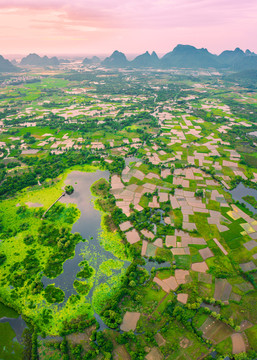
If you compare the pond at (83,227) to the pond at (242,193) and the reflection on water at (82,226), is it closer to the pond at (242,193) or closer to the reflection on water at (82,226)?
the reflection on water at (82,226)

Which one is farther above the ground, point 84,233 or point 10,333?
point 84,233

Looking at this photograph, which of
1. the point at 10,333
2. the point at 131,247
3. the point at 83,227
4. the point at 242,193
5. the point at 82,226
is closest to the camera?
the point at 10,333

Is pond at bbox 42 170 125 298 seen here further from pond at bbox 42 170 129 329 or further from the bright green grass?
the bright green grass

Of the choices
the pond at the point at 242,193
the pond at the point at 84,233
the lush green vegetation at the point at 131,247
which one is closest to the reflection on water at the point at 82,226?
the pond at the point at 84,233

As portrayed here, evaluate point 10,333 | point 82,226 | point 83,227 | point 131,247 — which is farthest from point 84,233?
point 10,333

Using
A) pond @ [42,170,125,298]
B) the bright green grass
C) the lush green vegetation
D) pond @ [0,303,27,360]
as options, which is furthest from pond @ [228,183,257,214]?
the bright green grass

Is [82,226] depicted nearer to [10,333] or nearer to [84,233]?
[84,233]

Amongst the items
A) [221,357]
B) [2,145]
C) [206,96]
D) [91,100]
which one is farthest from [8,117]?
[206,96]

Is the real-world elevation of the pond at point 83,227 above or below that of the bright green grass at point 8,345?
above

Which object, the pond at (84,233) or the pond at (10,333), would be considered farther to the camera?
the pond at (84,233)

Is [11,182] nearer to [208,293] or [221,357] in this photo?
[208,293]
